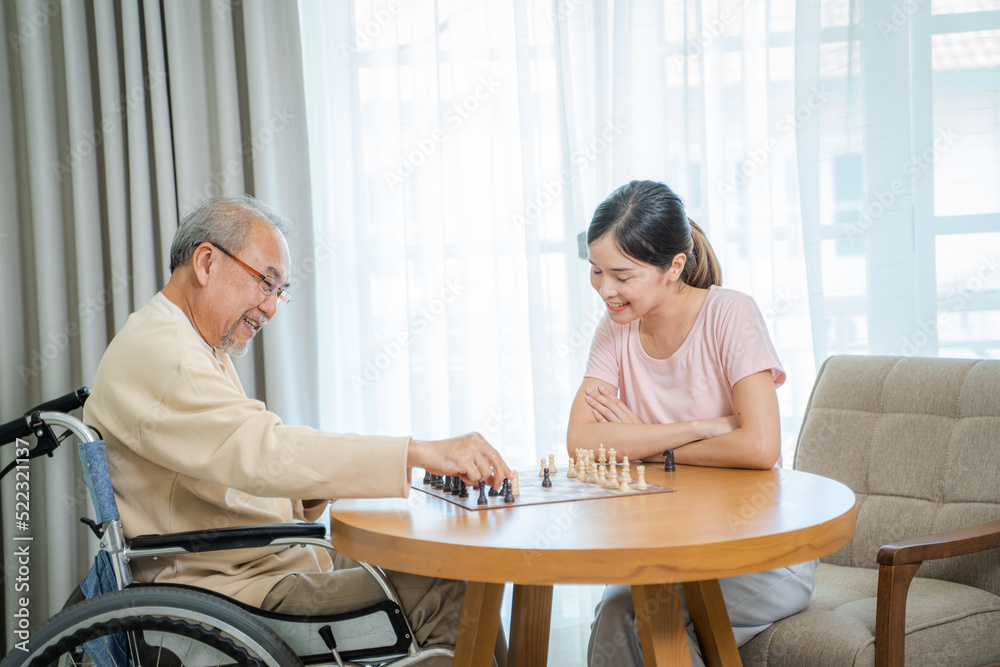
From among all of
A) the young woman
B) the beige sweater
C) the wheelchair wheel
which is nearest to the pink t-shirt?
the young woman

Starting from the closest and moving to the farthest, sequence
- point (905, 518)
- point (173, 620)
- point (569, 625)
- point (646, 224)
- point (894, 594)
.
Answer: point (173, 620) < point (894, 594) < point (646, 224) < point (905, 518) < point (569, 625)

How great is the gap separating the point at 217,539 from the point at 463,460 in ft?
1.59

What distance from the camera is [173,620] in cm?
131

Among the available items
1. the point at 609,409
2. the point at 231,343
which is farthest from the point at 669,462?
the point at 231,343

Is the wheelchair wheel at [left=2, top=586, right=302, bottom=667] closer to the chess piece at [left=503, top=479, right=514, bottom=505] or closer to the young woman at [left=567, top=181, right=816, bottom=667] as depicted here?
the chess piece at [left=503, top=479, right=514, bottom=505]

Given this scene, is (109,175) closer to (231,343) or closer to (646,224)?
(231,343)

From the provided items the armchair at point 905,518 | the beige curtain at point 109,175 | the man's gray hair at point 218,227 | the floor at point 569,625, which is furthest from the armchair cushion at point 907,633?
the beige curtain at point 109,175

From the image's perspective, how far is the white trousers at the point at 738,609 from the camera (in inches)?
67.3

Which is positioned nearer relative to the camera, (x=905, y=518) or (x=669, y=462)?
(x=669, y=462)

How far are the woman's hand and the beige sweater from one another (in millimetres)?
698

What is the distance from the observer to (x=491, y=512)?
57.8 inches

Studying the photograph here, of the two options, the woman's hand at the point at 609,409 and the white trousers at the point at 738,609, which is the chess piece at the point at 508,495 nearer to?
the white trousers at the point at 738,609

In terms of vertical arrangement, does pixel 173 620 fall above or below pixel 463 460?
below

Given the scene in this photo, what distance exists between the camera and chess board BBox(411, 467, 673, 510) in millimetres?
1540
